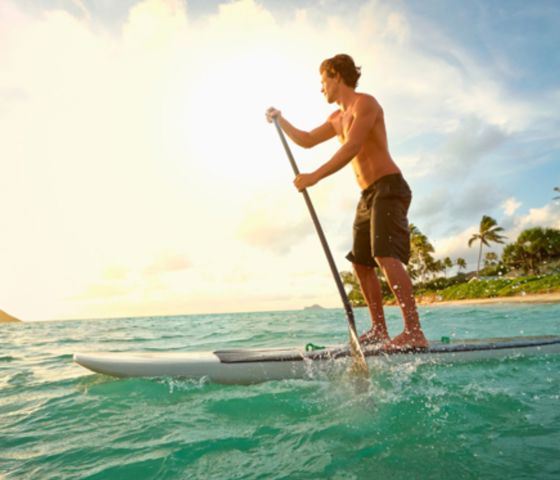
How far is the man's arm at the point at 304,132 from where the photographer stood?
15.0ft

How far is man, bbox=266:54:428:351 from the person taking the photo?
142 inches

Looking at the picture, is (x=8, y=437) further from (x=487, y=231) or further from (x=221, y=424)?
(x=487, y=231)

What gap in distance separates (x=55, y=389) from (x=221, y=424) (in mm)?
2663

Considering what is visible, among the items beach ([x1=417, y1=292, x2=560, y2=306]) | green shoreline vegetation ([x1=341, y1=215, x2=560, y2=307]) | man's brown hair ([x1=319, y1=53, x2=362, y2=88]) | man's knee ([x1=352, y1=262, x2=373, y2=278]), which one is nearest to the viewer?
man's brown hair ([x1=319, y1=53, x2=362, y2=88])

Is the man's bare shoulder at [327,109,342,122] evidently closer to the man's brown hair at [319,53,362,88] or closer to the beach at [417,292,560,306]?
the man's brown hair at [319,53,362,88]

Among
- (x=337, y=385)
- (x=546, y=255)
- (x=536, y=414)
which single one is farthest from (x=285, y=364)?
(x=546, y=255)

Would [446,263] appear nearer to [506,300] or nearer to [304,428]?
[506,300]

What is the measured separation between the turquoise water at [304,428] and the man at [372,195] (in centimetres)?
61

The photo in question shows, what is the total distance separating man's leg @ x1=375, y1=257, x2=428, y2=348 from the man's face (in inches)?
68.2

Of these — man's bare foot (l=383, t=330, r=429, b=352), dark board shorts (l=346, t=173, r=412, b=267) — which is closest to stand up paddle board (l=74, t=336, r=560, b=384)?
man's bare foot (l=383, t=330, r=429, b=352)

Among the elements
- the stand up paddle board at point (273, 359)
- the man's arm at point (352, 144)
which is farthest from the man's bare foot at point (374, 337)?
the man's arm at point (352, 144)

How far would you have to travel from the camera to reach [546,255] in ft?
164

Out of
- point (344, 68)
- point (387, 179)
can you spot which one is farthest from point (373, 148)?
point (344, 68)

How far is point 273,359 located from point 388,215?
1745 millimetres
